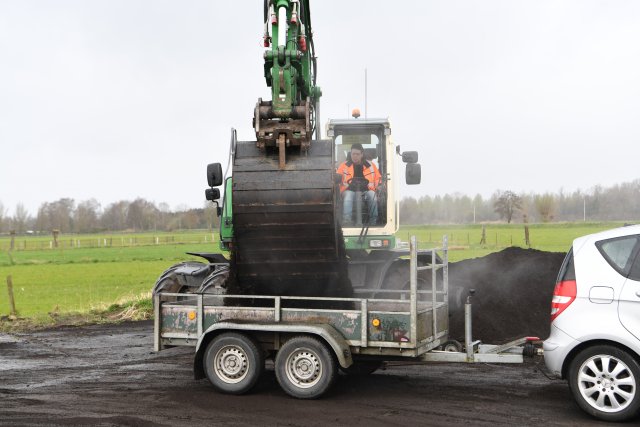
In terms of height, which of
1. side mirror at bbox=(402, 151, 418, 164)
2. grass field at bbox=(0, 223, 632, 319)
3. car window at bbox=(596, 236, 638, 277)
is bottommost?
grass field at bbox=(0, 223, 632, 319)

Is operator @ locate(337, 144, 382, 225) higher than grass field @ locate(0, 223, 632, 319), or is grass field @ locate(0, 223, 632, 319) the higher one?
operator @ locate(337, 144, 382, 225)

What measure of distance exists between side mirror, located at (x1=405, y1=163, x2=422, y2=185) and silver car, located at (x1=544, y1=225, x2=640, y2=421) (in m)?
3.36

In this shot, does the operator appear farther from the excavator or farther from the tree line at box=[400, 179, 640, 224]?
the tree line at box=[400, 179, 640, 224]

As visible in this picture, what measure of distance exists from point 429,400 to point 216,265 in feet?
17.8

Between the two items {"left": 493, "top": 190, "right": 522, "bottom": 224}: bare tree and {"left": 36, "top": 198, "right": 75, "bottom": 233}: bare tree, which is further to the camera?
{"left": 36, "top": 198, "right": 75, "bottom": 233}: bare tree

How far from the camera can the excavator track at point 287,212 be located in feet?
28.4

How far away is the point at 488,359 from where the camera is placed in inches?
321

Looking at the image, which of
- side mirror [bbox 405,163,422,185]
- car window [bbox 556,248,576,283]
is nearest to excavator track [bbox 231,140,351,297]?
side mirror [bbox 405,163,422,185]

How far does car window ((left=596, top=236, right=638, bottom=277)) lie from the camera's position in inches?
282

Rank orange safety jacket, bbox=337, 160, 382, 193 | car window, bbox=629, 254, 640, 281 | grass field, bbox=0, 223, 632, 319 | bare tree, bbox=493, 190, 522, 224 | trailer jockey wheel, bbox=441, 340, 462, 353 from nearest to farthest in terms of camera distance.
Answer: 1. car window, bbox=629, 254, 640, 281
2. trailer jockey wheel, bbox=441, 340, 462, 353
3. orange safety jacket, bbox=337, 160, 382, 193
4. grass field, bbox=0, 223, 632, 319
5. bare tree, bbox=493, 190, 522, 224

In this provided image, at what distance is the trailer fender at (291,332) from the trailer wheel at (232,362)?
102 mm

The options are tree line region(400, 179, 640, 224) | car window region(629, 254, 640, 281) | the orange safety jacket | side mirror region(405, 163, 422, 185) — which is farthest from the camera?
tree line region(400, 179, 640, 224)

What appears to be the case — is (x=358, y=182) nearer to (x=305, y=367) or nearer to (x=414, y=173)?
(x=414, y=173)

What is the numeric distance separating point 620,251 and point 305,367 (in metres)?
3.55
